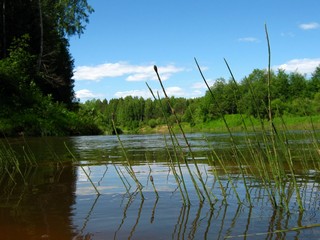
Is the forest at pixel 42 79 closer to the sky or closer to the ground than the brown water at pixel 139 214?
closer to the sky

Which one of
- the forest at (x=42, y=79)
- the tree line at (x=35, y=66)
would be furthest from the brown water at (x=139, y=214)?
the tree line at (x=35, y=66)

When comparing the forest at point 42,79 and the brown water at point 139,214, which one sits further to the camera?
the forest at point 42,79

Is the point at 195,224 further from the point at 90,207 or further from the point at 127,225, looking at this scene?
the point at 90,207

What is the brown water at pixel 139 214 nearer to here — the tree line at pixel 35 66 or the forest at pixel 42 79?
the forest at pixel 42 79

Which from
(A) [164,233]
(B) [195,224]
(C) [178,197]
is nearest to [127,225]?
(A) [164,233]

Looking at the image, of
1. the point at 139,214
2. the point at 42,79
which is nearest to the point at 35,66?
the point at 42,79

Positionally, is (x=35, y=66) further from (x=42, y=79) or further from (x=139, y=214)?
(x=139, y=214)

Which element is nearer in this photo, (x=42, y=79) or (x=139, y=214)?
(x=139, y=214)

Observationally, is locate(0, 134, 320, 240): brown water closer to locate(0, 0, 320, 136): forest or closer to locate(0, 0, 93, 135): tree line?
locate(0, 0, 320, 136): forest

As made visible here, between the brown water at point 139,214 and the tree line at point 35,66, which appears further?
the tree line at point 35,66

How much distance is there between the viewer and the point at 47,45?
84.7 feet

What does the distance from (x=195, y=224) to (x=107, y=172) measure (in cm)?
254

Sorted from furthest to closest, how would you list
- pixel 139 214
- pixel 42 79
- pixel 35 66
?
pixel 42 79 < pixel 35 66 < pixel 139 214

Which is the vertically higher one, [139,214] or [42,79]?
[42,79]
